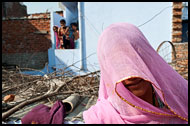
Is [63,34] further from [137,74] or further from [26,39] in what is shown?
[137,74]

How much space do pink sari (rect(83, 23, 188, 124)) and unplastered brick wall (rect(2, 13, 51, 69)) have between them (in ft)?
21.0

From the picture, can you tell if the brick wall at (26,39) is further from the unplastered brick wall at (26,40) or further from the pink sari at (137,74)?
the pink sari at (137,74)

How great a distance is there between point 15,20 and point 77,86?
5.94 meters

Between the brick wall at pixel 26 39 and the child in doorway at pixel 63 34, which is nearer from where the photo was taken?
the child in doorway at pixel 63 34

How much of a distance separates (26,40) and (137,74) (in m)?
7.23

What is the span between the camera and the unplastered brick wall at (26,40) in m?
6.89

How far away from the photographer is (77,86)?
2719 millimetres

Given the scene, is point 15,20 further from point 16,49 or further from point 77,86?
point 77,86

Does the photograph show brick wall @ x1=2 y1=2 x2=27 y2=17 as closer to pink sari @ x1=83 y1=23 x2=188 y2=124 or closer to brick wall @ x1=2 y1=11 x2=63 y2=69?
brick wall @ x1=2 y1=11 x2=63 y2=69

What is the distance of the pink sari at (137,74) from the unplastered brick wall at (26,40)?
642 cm

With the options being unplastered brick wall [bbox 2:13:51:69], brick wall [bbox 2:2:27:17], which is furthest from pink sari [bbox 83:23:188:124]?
brick wall [bbox 2:2:27:17]

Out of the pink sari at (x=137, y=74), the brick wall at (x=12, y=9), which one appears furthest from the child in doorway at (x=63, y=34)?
the brick wall at (x=12, y=9)

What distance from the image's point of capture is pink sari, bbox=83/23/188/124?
0.89 m

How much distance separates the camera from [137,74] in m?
0.83
